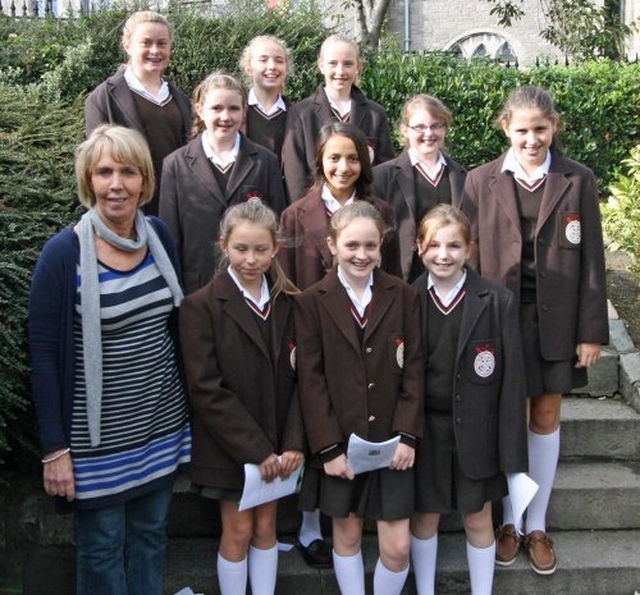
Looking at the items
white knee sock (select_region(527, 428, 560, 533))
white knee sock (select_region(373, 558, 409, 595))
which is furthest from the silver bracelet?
white knee sock (select_region(527, 428, 560, 533))

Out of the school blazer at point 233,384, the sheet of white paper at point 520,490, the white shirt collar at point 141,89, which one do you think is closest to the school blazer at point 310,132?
the white shirt collar at point 141,89

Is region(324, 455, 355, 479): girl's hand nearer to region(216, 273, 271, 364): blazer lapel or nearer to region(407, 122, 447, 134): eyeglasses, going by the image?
region(216, 273, 271, 364): blazer lapel

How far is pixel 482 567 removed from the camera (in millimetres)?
3680

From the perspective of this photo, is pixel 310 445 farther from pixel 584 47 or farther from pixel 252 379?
pixel 584 47

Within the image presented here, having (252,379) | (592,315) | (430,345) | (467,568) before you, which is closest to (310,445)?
(252,379)

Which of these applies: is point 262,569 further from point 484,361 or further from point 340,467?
point 484,361

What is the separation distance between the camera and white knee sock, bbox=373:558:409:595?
11.8 feet

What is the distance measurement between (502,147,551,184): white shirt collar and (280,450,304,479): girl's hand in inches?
63.1

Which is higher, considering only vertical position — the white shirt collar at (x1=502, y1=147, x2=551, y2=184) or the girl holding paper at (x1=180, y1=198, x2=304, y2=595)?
the white shirt collar at (x1=502, y1=147, x2=551, y2=184)

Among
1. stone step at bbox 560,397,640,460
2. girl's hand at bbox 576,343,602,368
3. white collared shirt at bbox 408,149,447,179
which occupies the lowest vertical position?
stone step at bbox 560,397,640,460

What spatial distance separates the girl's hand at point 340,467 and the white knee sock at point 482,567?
2.25 feet

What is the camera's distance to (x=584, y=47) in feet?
33.0

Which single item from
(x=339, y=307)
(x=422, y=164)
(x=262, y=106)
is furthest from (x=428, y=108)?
(x=339, y=307)

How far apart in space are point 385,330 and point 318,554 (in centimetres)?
117
